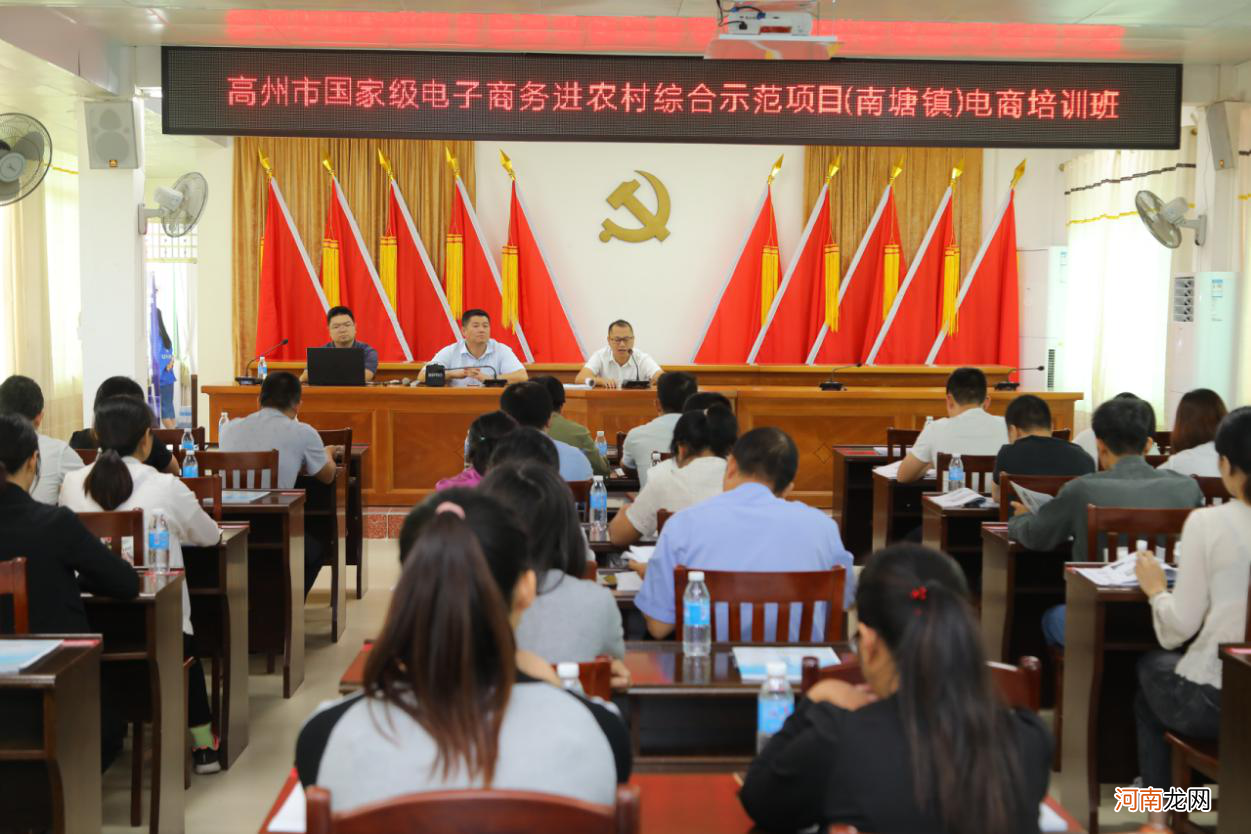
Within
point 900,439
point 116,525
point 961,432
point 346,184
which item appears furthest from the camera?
point 346,184

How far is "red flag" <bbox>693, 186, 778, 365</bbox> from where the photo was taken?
35.1ft

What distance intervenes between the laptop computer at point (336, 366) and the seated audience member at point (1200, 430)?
15.5ft

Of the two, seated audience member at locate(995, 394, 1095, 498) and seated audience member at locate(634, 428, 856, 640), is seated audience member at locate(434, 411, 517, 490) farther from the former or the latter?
seated audience member at locate(995, 394, 1095, 498)

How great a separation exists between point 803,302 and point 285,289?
4340mm

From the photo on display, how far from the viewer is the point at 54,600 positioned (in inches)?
118

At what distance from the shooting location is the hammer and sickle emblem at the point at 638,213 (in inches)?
424

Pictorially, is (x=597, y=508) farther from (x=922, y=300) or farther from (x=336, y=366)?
(x=922, y=300)

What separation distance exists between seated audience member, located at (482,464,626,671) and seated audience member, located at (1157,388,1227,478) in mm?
2748

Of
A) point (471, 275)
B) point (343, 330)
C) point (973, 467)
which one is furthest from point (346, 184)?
point (973, 467)

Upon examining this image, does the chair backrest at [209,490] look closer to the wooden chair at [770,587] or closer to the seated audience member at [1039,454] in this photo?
the wooden chair at [770,587]

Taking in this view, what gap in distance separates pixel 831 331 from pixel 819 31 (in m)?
4.48

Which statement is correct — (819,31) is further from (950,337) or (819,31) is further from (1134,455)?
(950,337)

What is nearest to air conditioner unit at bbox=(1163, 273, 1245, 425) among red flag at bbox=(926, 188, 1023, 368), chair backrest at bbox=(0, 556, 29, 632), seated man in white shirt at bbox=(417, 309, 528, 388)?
red flag at bbox=(926, 188, 1023, 368)

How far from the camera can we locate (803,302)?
10734mm
